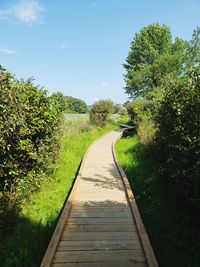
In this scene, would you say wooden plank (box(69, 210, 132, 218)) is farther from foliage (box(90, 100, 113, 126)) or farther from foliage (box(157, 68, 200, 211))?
foliage (box(90, 100, 113, 126))

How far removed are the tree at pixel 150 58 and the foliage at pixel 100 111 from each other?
9.32m

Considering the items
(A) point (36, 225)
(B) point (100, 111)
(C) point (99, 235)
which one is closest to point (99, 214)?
(C) point (99, 235)

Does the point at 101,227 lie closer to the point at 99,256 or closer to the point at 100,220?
the point at 100,220

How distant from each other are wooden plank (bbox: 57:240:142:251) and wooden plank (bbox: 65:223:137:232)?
53 centimetres

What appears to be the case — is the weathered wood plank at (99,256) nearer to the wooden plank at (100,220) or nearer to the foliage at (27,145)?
the wooden plank at (100,220)

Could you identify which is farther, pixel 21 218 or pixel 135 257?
pixel 21 218

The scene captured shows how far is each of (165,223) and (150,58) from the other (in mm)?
41909

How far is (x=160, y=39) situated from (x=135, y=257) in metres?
46.0

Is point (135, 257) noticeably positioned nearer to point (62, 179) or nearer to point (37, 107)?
point (37, 107)

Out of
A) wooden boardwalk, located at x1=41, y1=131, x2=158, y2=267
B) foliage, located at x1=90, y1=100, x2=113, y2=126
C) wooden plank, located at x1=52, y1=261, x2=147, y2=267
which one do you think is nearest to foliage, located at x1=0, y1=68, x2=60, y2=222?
wooden boardwalk, located at x1=41, y1=131, x2=158, y2=267

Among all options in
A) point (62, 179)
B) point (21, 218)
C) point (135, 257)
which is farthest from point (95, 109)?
point (135, 257)

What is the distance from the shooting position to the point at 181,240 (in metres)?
6.07

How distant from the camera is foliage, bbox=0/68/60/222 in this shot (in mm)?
7511

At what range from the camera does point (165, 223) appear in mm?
6934
